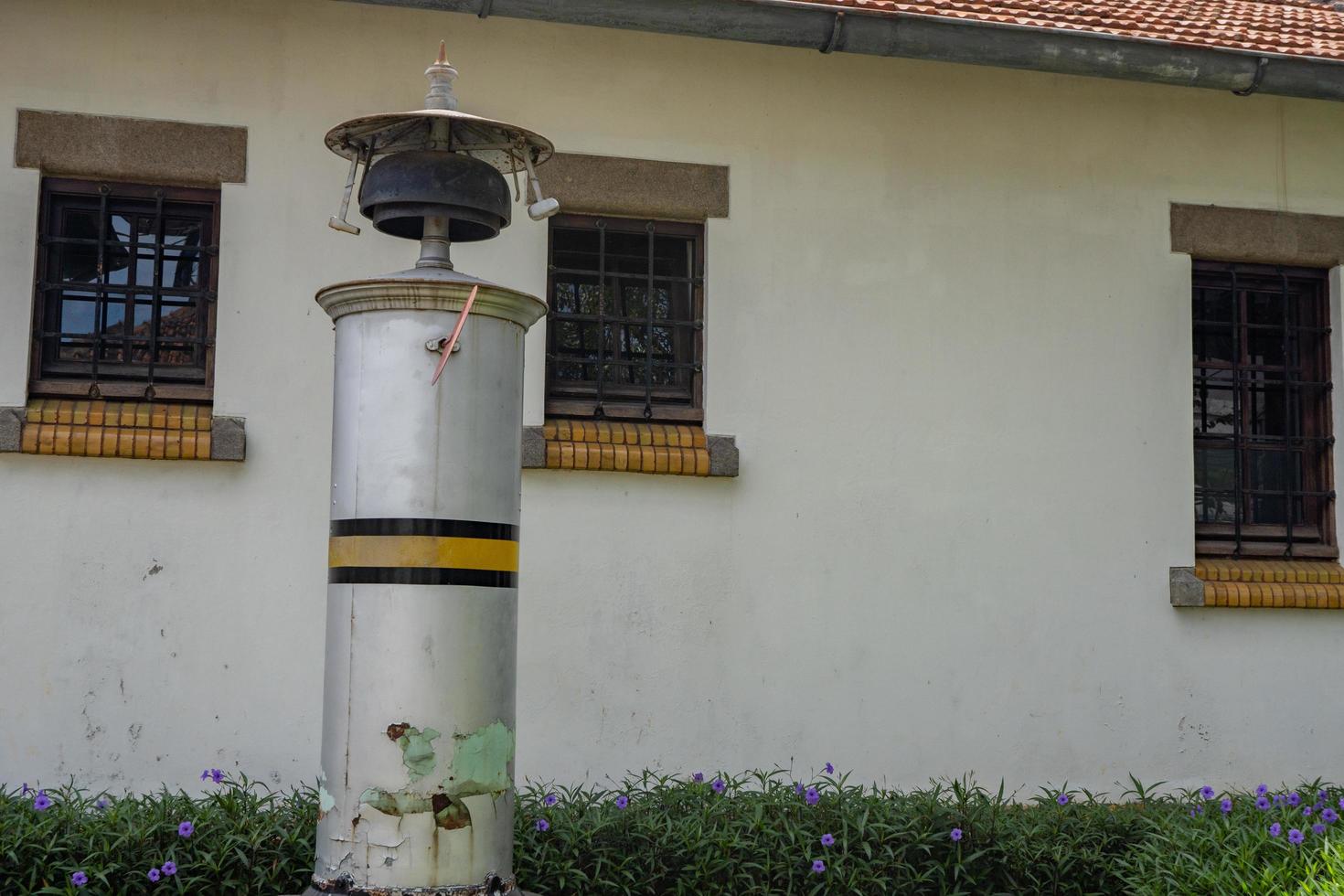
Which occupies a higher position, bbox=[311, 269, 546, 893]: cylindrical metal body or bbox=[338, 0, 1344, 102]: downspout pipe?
bbox=[338, 0, 1344, 102]: downspout pipe

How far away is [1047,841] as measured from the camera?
5.46 m

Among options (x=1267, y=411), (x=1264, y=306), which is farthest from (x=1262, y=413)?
(x=1264, y=306)

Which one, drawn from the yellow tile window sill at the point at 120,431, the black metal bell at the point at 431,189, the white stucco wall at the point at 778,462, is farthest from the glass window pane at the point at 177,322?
the black metal bell at the point at 431,189

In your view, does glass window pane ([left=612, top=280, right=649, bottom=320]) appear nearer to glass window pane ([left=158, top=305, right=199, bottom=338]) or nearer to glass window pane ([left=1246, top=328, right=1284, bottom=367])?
glass window pane ([left=158, top=305, right=199, bottom=338])

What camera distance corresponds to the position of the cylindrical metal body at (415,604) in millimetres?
3873

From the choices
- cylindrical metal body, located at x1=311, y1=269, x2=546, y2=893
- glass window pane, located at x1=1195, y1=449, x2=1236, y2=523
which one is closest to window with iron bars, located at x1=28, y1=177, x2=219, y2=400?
cylindrical metal body, located at x1=311, y1=269, x2=546, y2=893

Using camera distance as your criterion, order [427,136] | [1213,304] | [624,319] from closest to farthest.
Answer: [427,136] < [624,319] < [1213,304]

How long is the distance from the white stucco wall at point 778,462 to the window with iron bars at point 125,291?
0.50 ft

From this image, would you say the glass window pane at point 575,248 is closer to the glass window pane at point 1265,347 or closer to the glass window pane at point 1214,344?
the glass window pane at point 1214,344

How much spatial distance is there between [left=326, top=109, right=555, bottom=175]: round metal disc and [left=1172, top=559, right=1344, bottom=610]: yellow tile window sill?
4633 mm

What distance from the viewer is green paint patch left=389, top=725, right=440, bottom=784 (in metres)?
3.86

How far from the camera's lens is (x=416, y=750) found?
12.7ft

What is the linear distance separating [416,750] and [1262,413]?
5714 millimetres

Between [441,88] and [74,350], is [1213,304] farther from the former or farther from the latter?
[74,350]
